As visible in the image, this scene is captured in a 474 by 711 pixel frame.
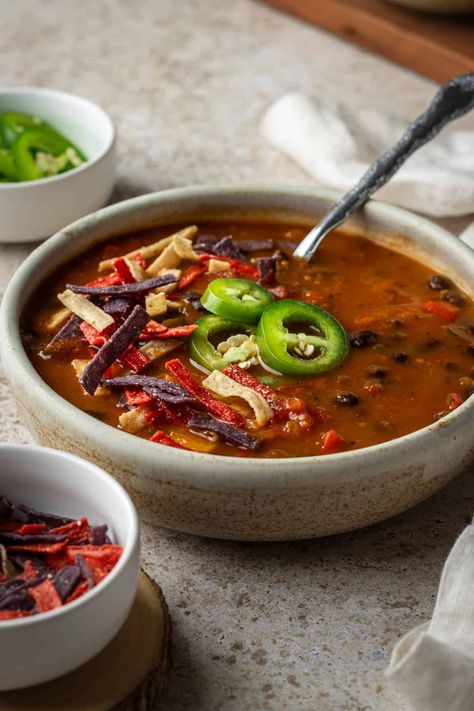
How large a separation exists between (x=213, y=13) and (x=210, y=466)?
130 inches

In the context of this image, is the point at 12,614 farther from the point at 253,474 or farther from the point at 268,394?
the point at 268,394

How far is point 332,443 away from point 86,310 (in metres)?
0.67

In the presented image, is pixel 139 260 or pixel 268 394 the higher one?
pixel 268 394

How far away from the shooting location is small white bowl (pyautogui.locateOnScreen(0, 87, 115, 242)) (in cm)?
305

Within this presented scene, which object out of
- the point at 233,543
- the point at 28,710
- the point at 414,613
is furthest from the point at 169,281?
the point at 28,710

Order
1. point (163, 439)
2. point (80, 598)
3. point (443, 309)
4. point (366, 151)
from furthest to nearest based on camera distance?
point (366, 151), point (443, 309), point (163, 439), point (80, 598)

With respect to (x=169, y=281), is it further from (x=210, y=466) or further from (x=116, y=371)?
(x=210, y=466)

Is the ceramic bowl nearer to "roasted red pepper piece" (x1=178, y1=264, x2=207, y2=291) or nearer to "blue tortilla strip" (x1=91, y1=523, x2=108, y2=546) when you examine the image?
"blue tortilla strip" (x1=91, y1=523, x2=108, y2=546)

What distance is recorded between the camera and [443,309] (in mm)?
2574

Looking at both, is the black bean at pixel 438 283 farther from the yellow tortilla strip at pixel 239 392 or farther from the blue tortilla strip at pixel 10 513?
the blue tortilla strip at pixel 10 513

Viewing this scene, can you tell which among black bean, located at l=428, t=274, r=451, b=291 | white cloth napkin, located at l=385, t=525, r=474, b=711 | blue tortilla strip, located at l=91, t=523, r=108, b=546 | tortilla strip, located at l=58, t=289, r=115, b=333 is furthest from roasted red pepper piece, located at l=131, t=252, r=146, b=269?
white cloth napkin, located at l=385, t=525, r=474, b=711

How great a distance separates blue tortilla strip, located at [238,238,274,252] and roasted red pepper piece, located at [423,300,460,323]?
0.46 meters

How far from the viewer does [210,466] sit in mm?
1955

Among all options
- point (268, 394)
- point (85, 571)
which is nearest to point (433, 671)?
point (85, 571)
